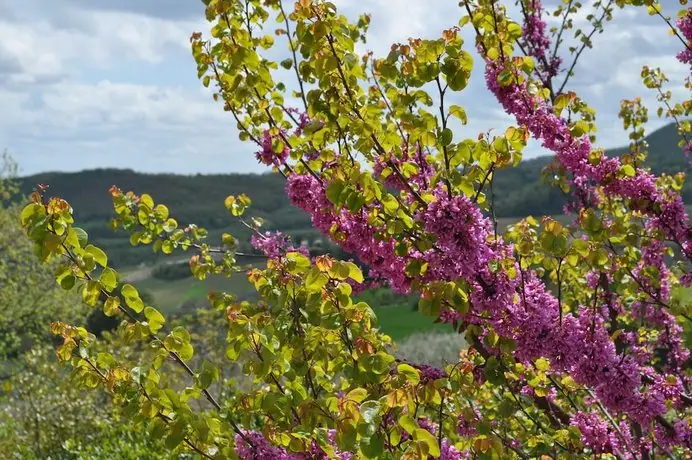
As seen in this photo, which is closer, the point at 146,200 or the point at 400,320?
the point at 146,200

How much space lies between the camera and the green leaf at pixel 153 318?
9.17ft

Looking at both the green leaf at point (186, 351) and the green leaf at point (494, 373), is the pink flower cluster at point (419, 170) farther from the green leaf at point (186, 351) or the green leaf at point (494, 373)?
the green leaf at point (186, 351)

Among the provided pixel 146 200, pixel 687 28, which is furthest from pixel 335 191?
pixel 687 28

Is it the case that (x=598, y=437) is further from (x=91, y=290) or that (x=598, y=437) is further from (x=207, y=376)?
(x=91, y=290)

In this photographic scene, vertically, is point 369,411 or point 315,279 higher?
point 315,279

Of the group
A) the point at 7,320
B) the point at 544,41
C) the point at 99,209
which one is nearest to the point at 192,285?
the point at 99,209

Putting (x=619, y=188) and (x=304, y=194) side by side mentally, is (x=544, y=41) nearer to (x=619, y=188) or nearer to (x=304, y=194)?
(x=619, y=188)

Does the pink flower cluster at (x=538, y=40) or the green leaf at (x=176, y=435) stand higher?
the pink flower cluster at (x=538, y=40)

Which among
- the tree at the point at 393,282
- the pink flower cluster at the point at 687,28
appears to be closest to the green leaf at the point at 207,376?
the tree at the point at 393,282

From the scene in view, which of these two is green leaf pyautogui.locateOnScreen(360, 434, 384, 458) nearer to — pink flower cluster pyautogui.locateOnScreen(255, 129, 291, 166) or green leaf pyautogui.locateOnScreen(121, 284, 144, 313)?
green leaf pyautogui.locateOnScreen(121, 284, 144, 313)

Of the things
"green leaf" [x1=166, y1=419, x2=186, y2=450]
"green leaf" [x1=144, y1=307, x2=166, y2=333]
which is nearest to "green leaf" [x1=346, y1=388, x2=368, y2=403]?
"green leaf" [x1=166, y1=419, x2=186, y2=450]

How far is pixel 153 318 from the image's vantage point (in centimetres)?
282

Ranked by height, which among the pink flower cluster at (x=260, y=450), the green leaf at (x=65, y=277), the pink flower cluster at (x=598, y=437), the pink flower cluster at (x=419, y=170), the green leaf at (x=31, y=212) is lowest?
the pink flower cluster at (x=598, y=437)

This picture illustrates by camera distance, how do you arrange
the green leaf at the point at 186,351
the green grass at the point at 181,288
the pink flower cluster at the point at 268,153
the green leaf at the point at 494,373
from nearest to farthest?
1. the green leaf at the point at 186,351
2. the green leaf at the point at 494,373
3. the pink flower cluster at the point at 268,153
4. the green grass at the point at 181,288
